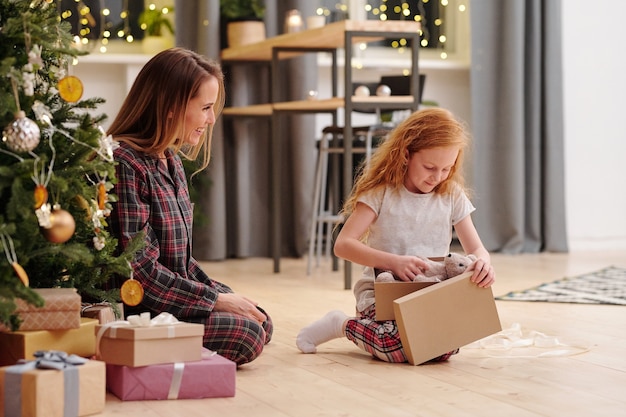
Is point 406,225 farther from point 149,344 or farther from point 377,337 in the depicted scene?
point 149,344

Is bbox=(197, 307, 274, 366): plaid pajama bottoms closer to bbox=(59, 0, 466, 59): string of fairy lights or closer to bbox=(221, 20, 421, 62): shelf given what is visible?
bbox=(221, 20, 421, 62): shelf

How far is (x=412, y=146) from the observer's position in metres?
2.55

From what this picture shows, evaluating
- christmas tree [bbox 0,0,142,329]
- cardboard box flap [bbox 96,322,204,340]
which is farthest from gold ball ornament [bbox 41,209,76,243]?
cardboard box flap [bbox 96,322,204,340]

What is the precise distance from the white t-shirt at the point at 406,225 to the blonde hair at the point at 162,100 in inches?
22.1

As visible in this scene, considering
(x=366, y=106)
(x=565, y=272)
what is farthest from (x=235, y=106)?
(x=565, y=272)

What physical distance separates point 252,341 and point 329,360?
0.74 ft

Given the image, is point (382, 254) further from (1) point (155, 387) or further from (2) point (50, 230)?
(2) point (50, 230)

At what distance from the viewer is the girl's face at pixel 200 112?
2.30m

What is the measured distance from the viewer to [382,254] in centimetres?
247

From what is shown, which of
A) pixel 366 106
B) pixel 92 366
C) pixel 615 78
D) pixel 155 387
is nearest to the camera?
pixel 92 366

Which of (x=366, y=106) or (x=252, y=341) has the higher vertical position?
(x=366, y=106)

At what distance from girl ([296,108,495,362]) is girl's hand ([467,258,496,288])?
0.07 meters

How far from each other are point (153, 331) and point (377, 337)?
2.21ft

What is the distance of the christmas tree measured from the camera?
1792mm
